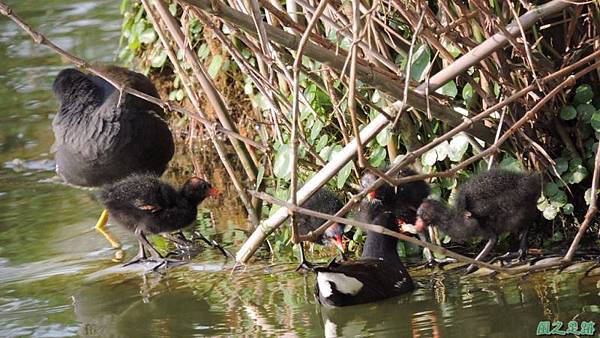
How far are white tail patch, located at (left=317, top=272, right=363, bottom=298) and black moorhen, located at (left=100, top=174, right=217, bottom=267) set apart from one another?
1.14m

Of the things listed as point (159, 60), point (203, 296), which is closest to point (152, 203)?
point (203, 296)

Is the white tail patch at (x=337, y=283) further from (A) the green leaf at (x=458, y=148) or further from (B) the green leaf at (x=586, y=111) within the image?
(B) the green leaf at (x=586, y=111)

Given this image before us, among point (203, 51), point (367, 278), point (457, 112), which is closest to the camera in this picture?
point (367, 278)

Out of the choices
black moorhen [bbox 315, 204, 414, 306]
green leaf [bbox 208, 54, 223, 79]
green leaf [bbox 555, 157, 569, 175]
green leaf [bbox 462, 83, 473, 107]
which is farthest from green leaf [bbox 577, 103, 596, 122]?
green leaf [bbox 208, 54, 223, 79]

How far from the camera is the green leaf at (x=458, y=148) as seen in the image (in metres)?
4.64

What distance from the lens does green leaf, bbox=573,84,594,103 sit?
15.1 feet

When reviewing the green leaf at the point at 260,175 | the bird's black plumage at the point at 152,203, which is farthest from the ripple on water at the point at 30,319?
the green leaf at the point at 260,175

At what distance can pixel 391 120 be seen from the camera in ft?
13.0

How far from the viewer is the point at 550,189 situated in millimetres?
4645

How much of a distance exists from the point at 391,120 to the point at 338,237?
0.95 m

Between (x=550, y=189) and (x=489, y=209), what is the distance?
27cm

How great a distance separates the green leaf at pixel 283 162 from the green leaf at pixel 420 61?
2.13 feet

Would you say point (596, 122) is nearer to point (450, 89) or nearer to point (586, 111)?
point (586, 111)

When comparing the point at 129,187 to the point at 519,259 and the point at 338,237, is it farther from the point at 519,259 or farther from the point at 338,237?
the point at 519,259
